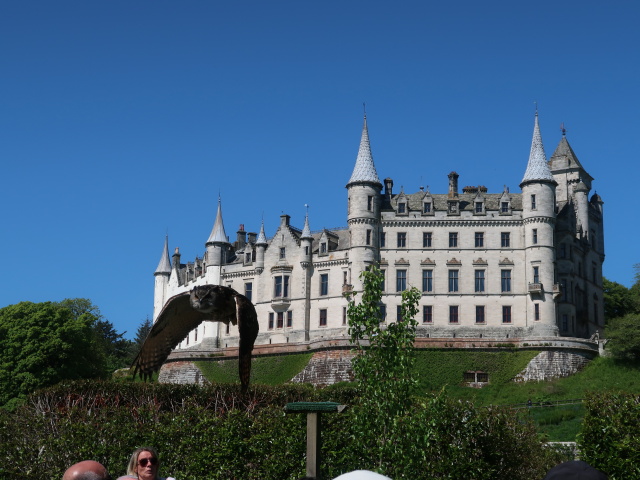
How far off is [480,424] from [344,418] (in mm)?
4161

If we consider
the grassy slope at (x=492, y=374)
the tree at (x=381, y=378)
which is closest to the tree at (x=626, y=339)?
the grassy slope at (x=492, y=374)

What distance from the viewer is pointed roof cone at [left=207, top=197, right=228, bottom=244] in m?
77.6

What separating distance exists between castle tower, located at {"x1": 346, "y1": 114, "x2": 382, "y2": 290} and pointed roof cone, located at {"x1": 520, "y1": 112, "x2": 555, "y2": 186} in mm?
11707

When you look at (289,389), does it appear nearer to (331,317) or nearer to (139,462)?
(331,317)

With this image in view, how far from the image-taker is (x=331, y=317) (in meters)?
70.3

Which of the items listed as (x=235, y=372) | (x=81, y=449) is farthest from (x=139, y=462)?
(x=235, y=372)

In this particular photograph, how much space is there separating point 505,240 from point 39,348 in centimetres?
3554

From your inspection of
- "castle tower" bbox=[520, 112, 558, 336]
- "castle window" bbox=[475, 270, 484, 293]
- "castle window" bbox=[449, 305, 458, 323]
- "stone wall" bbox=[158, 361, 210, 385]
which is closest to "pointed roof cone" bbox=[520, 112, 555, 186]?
"castle tower" bbox=[520, 112, 558, 336]

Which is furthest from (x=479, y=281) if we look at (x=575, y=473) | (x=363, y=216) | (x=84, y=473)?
(x=575, y=473)

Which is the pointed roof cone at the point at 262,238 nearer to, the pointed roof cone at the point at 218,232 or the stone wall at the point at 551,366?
the pointed roof cone at the point at 218,232

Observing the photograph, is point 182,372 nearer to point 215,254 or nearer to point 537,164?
point 215,254

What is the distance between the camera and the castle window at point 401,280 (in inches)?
2702

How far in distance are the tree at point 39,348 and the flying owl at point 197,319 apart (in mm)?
43643

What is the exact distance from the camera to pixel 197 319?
897 centimetres
